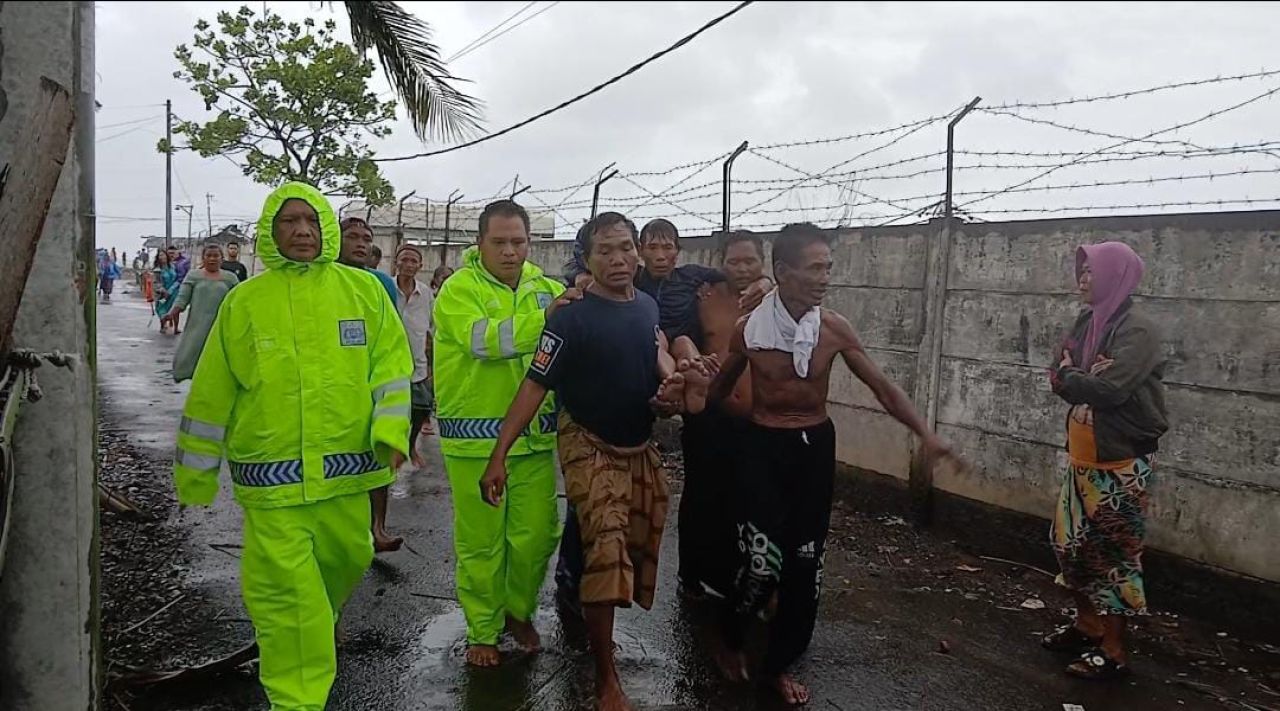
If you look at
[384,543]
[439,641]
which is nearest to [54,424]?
[439,641]

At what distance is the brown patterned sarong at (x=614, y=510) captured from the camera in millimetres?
3244

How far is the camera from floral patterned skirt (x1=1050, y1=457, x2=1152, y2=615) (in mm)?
3688

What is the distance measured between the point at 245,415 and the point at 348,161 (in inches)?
369

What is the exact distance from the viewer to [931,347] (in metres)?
5.86

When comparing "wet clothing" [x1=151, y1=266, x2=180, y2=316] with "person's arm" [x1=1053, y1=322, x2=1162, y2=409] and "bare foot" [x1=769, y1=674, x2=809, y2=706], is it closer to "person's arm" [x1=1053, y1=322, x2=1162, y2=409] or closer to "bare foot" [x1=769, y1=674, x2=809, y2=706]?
"bare foot" [x1=769, y1=674, x2=809, y2=706]

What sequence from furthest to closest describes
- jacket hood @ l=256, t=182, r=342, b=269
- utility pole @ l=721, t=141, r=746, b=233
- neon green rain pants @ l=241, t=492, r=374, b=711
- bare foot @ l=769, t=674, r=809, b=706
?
utility pole @ l=721, t=141, r=746, b=233 → bare foot @ l=769, t=674, r=809, b=706 → jacket hood @ l=256, t=182, r=342, b=269 → neon green rain pants @ l=241, t=492, r=374, b=711

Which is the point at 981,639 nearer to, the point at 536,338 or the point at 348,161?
the point at 536,338

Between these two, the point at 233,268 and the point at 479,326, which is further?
the point at 233,268

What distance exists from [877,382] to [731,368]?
59cm

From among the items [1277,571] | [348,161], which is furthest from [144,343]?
[1277,571]

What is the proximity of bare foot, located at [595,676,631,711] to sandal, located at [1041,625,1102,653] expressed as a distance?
2005mm

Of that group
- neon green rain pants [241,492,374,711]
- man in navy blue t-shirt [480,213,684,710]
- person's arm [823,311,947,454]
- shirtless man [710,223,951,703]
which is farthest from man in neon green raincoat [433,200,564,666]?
person's arm [823,311,947,454]

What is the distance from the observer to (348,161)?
11742 mm

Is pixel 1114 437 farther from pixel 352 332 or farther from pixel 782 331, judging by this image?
pixel 352 332
